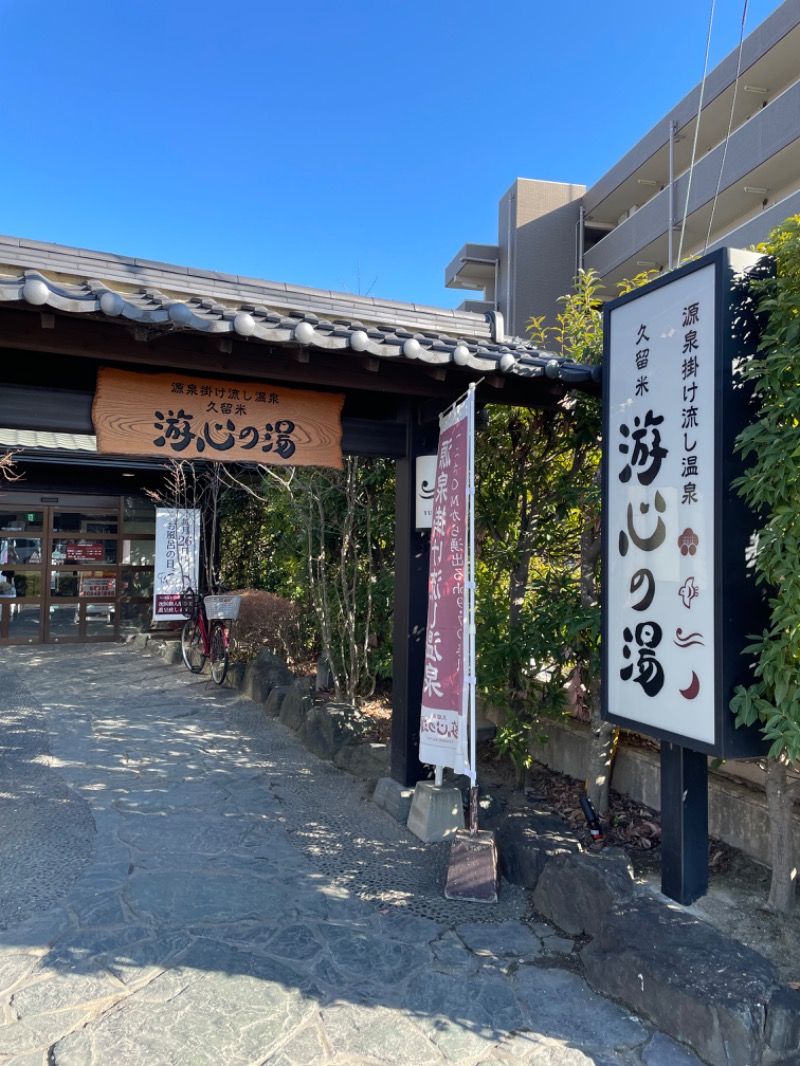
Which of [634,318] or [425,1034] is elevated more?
[634,318]

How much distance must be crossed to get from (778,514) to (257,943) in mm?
3477

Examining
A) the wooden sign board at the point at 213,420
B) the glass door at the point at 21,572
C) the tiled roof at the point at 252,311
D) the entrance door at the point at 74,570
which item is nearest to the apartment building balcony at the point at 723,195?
the tiled roof at the point at 252,311

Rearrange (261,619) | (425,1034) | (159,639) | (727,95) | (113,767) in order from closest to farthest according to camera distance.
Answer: (425,1034) → (113,767) → (261,619) → (159,639) → (727,95)

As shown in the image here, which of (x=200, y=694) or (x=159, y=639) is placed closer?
(x=200, y=694)

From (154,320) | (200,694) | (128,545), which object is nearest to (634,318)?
(154,320)

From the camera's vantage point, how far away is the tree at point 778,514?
3318mm

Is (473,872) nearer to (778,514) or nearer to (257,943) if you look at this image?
(257,943)

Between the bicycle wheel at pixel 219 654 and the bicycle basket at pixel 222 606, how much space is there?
1.26 ft

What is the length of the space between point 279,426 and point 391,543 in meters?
3.46

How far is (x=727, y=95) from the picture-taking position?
18.1m

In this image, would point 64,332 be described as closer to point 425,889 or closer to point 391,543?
point 425,889

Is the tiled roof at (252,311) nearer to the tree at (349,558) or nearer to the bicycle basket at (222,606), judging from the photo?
the tree at (349,558)

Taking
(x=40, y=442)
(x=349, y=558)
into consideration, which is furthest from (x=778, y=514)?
(x=40, y=442)

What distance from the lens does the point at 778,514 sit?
339cm
